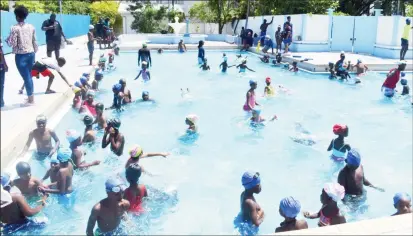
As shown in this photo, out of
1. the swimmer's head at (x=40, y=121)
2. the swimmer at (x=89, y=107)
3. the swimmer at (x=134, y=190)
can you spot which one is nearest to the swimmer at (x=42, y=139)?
the swimmer's head at (x=40, y=121)

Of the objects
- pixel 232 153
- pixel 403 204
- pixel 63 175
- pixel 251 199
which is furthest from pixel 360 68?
pixel 63 175

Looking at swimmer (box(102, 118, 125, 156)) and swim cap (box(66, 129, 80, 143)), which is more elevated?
swim cap (box(66, 129, 80, 143))

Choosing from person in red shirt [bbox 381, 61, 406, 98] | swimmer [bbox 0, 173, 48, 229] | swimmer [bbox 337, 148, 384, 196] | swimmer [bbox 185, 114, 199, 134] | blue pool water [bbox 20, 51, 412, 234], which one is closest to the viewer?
swimmer [bbox 0, 173, 48, 229]

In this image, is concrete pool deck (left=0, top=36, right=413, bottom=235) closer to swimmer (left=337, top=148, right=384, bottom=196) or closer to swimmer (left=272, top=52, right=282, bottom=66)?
swimmer (left=337, top=148, right=384, bottom=196)

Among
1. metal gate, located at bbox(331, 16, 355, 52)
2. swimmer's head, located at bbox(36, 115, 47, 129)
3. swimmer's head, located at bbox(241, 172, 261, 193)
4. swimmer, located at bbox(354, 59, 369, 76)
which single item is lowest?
swimmer's head, located at bbox(241, 172, 261, 193)

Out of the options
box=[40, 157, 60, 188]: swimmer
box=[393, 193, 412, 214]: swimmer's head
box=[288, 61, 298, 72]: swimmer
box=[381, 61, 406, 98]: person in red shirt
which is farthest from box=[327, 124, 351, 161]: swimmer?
box=[288, 61, 298, 72]: swimmer

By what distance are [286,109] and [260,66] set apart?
29.0ft

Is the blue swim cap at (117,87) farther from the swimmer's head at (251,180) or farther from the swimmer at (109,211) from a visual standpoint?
the swimmer's head at (251,180)

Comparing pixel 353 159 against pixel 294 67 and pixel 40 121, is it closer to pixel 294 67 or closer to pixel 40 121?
pixel 40 121

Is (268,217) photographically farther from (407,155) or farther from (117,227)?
(407,155)

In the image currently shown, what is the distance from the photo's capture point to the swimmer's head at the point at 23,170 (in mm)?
5062

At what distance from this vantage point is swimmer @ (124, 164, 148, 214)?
17.4 ft

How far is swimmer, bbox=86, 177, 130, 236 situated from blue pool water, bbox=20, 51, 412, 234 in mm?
508

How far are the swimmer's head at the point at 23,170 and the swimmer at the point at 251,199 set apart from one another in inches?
105
